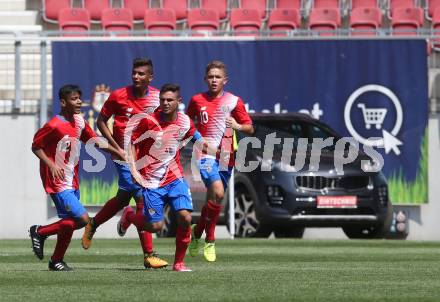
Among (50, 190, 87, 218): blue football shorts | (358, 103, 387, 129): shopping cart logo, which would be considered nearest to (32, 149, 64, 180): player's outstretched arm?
(50, 190, 87, 218): blue football shorts

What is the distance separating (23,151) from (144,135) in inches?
452

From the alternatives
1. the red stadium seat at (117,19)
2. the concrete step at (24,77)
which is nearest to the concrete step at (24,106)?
the concrete step at (24,77)

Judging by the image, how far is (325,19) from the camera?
29547 millimetres

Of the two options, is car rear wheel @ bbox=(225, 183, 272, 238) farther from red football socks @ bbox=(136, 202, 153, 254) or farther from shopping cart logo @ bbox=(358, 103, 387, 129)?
red football socks @ bbox=(136, 202, 153, 254)

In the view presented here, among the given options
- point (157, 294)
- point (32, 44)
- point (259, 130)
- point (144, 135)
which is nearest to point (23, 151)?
point (32, 44)

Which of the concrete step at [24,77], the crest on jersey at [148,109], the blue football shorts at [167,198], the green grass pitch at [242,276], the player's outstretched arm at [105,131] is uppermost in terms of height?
the concrete step at [24,77]

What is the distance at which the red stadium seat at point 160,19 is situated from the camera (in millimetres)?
29172

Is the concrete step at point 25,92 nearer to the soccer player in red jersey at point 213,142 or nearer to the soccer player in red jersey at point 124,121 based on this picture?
the soccer player in red jersey at point 213,142

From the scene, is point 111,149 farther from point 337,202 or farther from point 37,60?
point 37,60

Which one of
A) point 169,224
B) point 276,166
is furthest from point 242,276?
point 169,224

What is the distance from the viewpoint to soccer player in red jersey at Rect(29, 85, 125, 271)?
13.2 m

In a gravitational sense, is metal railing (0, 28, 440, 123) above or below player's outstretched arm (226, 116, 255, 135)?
above

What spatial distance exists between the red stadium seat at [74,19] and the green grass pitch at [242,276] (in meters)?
10.9

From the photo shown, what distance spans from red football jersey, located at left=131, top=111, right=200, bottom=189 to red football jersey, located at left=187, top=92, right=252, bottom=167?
2206 mm
